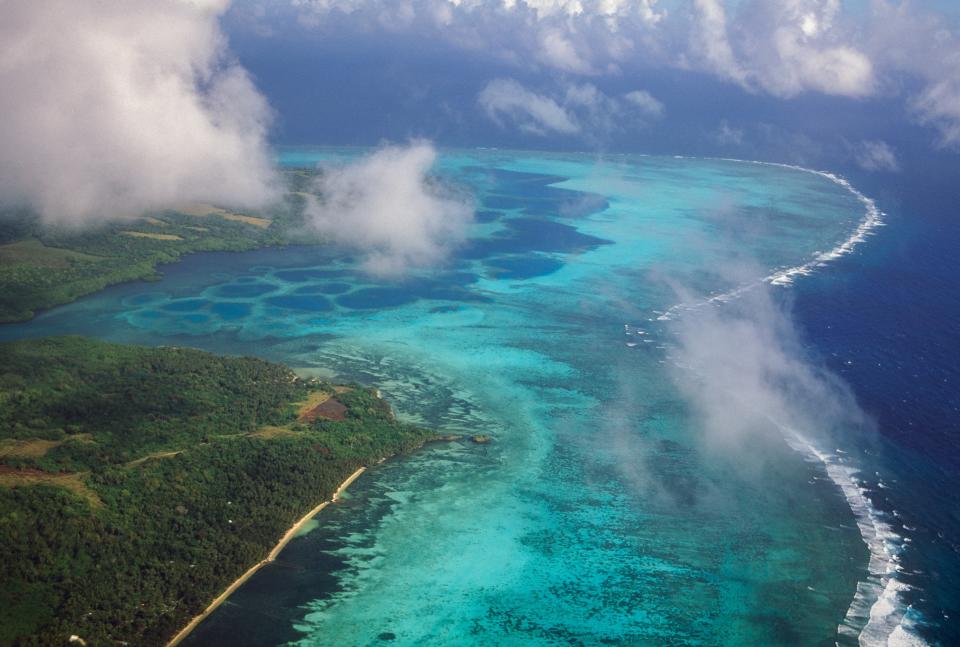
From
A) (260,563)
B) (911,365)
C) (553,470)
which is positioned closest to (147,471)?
(260,563)

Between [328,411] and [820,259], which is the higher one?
[820,259]

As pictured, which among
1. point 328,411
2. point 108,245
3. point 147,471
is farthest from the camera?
point 108,245

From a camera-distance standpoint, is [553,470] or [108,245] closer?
[553,470]

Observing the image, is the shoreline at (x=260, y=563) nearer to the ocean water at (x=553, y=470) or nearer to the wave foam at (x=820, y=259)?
the ocean water at (x=553, y=470)

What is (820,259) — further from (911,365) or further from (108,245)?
(108,245)

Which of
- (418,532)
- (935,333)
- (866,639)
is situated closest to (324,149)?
(935,333)

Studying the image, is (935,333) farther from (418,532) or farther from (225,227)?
(225,227)

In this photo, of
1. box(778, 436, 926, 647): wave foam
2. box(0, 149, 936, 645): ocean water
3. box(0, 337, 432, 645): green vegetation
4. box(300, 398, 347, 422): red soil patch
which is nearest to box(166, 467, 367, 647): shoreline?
box(0, 337, 432, 645): green vegetation
